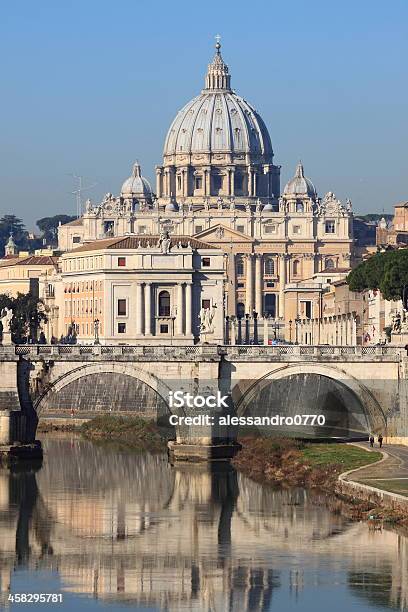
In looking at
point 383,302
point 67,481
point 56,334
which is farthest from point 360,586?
point 56,334

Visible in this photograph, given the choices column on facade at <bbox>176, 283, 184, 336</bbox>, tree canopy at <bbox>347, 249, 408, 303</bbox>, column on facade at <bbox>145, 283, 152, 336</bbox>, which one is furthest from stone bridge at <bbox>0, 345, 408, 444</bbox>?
column on facade at <bbox>145, 283, 152, 336</bbox>

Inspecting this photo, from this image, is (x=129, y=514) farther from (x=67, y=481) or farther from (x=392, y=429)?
(x=392, y=429)

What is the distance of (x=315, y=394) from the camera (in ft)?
354

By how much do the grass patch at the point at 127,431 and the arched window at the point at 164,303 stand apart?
51153mm

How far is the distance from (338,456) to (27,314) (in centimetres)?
9319

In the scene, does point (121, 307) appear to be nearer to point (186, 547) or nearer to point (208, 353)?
point (208, 353)

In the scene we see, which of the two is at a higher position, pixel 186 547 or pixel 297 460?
pixel 297 460

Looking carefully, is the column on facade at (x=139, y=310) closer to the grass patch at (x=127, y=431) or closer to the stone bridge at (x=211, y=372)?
the grass patch at (x=127, y=431)

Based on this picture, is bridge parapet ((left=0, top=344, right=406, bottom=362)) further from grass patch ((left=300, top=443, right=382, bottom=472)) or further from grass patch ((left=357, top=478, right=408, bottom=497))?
grass patch ((left=357, top=478, right=408, bottom=497))

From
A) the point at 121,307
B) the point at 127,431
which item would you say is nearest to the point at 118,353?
the point at 127,431

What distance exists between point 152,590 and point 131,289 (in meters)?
101

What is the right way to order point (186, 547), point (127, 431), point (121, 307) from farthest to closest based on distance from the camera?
point (121, 307)
point (127, 431)
point (186, 547)

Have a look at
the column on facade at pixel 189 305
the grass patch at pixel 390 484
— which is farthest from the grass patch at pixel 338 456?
the column on facade at pixel 189 305

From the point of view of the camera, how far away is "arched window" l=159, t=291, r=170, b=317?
162000 millimetres
